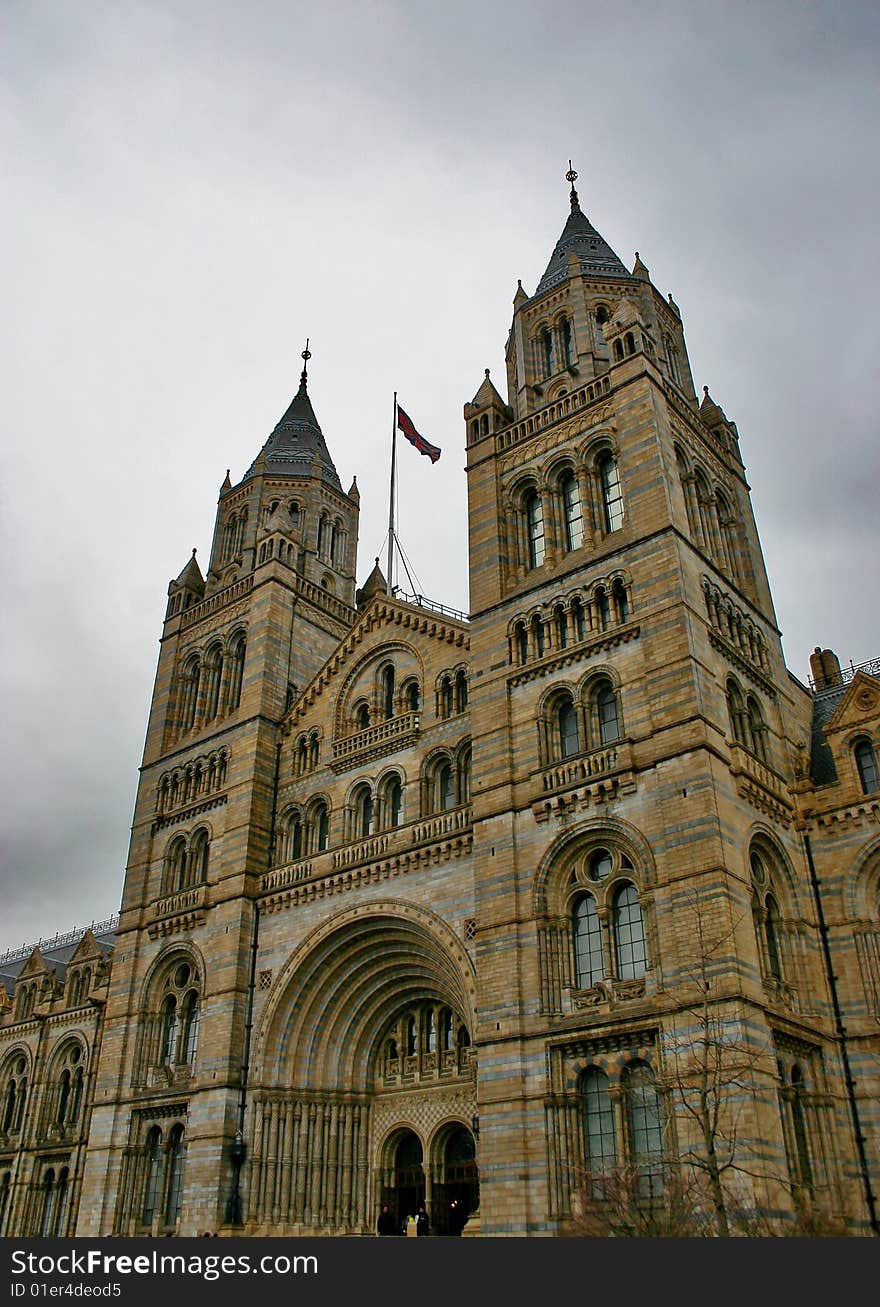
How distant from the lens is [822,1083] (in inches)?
985

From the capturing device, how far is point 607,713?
28.4 metres

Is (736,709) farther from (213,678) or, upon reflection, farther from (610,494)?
(213,678)

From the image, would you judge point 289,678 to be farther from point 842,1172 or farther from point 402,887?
point 842,1172

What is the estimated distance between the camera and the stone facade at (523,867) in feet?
78.7

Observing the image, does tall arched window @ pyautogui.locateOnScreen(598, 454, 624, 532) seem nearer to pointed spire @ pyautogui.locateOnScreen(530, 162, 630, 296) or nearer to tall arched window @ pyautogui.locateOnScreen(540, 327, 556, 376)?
tall arched window @ pyautogui.locateOnScreen(540, 327, 556, 376)

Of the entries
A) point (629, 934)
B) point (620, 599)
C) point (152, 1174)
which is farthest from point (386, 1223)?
point (620, 599)

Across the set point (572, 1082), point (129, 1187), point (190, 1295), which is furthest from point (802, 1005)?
point (129, 1187)

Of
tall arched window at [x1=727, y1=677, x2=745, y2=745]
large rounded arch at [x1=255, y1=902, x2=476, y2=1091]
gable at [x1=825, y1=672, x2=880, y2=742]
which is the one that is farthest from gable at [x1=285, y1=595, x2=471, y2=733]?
gable at [x1=825, y1=672, x2=880, y2=742]

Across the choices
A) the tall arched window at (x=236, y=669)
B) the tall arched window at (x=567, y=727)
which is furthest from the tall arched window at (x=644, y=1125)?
the tall arched window at (x=236, y=669)

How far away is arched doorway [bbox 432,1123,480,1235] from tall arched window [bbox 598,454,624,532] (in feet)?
58.1

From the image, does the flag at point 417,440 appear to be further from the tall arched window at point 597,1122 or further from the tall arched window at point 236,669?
the tall arched window at point 597,1122

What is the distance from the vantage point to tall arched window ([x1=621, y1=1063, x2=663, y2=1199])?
2258cm

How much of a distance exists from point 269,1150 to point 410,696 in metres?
14.3

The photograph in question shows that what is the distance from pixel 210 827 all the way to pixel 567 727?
1534 cm
